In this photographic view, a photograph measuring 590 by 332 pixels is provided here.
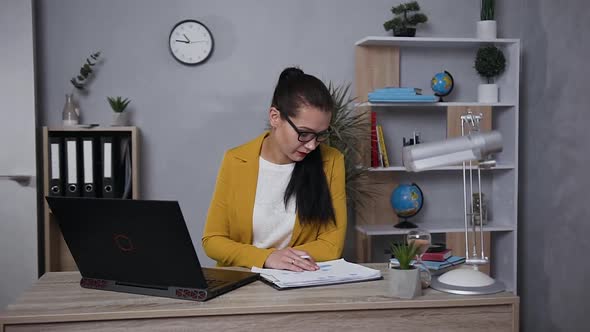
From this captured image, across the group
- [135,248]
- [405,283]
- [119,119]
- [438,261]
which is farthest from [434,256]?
[119,119]

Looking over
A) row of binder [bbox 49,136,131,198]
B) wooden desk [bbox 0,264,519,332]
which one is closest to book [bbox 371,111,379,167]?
row of binder [bbox 49,136,131,198]

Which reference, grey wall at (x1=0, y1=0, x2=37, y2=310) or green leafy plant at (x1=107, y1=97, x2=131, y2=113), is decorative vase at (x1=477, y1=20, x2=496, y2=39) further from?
grey wall at (x1=0, y1=0, x2=37, y2=310)

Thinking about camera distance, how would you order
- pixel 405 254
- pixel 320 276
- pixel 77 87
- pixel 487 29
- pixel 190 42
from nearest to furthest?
pixel 405 254 < pixel 320 276 < pixel 77 87 < pixel 190 42 < pixel 487 29

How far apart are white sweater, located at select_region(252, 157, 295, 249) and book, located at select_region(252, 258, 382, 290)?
392 mm

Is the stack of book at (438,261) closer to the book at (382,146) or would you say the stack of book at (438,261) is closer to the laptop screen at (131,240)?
the laptop screen at (131,240)

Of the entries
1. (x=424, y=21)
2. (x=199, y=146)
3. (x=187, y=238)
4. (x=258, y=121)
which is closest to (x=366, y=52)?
(x=424, y=21)

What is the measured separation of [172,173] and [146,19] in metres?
0.93

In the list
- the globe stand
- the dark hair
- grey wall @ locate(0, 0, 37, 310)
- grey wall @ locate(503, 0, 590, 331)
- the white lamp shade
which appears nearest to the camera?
the white lamp shade

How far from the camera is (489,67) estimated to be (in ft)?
13.1

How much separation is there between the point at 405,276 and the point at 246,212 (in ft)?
2.76

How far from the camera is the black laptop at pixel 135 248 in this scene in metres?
1.65

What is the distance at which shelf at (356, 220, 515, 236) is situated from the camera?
384 cm

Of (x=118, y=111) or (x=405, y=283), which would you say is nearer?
(x=405, y=283)

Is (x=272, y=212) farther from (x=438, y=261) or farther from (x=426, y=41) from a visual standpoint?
(x=426, y=41)
